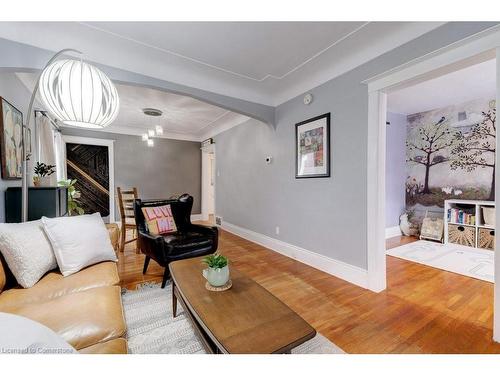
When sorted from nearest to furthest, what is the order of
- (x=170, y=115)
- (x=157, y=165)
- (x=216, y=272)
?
1. (x=216, y=272)
2. (x=170, y=115)
3. (x=157, y=165)

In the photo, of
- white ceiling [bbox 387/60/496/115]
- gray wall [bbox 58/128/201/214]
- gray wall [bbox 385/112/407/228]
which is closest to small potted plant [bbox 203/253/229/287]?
white ceiling [bbox 387/60/496/115]

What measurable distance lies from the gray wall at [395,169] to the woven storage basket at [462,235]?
82 cm

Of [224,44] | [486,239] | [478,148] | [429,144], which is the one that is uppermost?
[224,44]

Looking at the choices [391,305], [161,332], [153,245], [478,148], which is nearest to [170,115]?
[153,245]

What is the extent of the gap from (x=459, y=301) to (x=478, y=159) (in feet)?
8.74

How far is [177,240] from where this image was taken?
2361 millimetres

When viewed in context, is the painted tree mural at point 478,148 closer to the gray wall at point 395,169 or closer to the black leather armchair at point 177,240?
the gray wall at point 395,169

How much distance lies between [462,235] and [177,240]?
4351 mm

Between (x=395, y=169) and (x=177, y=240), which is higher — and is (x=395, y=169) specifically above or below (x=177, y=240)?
above

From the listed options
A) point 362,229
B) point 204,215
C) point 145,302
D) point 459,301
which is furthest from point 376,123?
point 204,215

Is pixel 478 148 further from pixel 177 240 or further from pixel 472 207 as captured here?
pixel 177 240

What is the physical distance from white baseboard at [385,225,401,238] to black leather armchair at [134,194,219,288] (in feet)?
11.0

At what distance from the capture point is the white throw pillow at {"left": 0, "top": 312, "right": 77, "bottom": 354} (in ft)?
2.01

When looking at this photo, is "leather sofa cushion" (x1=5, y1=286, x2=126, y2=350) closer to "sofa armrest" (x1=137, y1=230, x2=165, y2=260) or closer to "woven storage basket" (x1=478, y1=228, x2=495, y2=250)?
"sofa armrest" (x1=137, y1=230, x2=165, y2=260)
